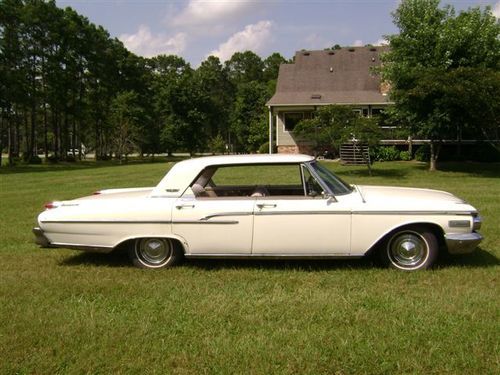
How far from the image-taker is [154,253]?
6090 millimetres

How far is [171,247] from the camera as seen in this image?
603cm

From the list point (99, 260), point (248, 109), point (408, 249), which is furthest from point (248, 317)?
point (248, 109)

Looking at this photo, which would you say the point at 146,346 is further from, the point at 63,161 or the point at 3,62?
the point at 63,161

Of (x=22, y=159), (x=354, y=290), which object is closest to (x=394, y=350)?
(x=354, y=290)

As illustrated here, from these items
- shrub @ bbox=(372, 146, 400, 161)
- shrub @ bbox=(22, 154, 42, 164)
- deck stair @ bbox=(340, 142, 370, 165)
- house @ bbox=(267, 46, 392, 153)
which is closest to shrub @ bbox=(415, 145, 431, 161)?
shrub @ bbox=(372, 146, 400, 161)

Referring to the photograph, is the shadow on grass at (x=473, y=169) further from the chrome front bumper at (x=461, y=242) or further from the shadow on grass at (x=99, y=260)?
the shadow on grass at (x=99, y=260)

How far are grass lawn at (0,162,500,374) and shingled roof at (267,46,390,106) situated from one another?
87.7ft

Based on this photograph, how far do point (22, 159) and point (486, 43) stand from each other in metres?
34.2

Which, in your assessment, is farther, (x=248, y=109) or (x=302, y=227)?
(x=248, y=109)

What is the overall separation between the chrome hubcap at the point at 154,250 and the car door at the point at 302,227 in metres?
1.10

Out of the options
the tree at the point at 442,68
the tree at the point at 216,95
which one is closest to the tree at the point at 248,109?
the tree at the point at 216,95

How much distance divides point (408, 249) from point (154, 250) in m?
3.00

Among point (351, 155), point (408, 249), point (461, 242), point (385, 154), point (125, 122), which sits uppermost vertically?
point (125, 122)

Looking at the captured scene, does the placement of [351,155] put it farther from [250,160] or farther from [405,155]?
[250,160]
